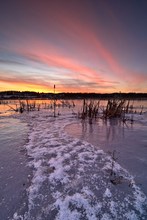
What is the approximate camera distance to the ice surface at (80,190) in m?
2.66

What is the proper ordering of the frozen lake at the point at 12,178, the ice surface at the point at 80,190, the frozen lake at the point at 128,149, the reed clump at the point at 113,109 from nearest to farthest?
the ice surface at the point at 80,190 < the frozen lake at the point at 12,178 < the frozen lake at the point at 128,149 < the reed clump at the point at 113,109

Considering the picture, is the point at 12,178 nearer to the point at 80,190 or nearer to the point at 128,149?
the point at 80,190

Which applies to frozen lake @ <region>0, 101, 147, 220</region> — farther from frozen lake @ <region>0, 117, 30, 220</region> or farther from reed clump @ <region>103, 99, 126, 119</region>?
reed clump @ <region>103, 99, 126, 119</region>

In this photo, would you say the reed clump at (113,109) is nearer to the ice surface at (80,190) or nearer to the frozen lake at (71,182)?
the frozen lake at (71,182)

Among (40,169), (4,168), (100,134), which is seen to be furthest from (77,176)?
(100,134)

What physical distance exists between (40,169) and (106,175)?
157 cm

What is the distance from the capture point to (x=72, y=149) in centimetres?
578

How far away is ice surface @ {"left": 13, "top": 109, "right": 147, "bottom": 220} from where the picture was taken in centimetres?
266

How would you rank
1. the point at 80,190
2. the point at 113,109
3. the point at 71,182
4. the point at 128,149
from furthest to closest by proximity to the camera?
the point at 113,109, the point at 128,149, the point at 71,182, the point at 80,190

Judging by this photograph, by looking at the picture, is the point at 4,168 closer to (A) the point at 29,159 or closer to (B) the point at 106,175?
(A) the point at 29,159

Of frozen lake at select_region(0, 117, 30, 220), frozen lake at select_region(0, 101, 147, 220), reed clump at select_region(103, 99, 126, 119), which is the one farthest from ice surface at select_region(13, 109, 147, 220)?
reed clump at select_region(103, 99, 126, 119)

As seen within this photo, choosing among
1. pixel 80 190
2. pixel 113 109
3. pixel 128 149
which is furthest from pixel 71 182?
pixel 113 109

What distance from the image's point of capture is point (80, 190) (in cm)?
328

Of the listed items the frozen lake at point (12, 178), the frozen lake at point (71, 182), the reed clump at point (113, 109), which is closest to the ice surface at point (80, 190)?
the frozen lake at point (71, 182)
